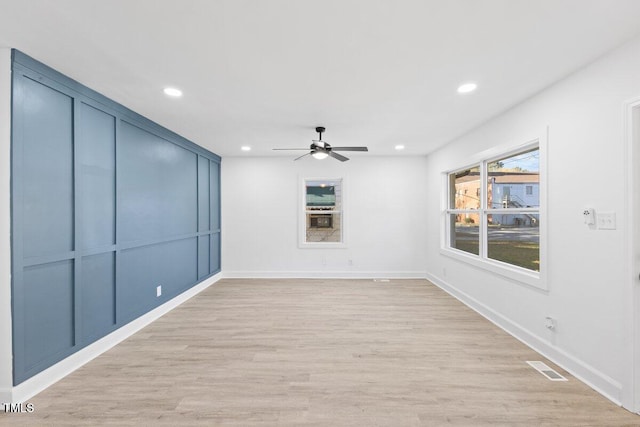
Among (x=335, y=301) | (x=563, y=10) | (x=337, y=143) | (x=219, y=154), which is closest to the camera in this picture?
(x=563, y=10)

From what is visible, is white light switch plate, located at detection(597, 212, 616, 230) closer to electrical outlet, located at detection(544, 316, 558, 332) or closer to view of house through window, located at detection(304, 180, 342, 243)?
electrical outlet, located at detection(544, 316, 558, 332)

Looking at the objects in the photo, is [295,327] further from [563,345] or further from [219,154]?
[219,154]

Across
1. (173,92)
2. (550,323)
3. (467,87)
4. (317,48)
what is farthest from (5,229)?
(550,323)

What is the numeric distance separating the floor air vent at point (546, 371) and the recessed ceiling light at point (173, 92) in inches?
159

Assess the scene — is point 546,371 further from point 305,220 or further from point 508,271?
point 305,220

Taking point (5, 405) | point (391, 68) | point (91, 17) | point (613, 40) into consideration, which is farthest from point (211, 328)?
point (613, 40)

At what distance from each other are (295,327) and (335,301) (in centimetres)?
109

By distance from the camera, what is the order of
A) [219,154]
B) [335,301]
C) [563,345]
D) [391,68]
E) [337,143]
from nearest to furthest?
[391,68]
[563,345]
[335,301]
[337,143]
[219,154]

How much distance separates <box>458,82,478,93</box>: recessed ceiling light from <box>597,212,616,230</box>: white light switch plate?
1.41 m

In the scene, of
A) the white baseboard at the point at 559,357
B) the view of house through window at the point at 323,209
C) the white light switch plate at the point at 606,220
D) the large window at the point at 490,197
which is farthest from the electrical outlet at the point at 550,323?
the view of house through window at the point at 323,209

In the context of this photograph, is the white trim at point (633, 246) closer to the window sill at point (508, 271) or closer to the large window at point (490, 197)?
the window sill at point (508, 271)

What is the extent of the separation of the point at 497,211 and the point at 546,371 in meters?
1.80

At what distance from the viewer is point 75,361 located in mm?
2344

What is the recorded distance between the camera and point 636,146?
1796mm
